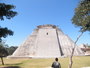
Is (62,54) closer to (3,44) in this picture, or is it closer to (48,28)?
(48,28)

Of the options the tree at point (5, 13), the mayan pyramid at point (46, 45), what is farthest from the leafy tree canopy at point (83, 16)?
the mayan pyramid at point (46, 45)

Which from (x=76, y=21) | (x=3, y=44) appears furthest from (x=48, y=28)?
(x=76, y=21)

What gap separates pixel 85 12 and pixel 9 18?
13.6 m

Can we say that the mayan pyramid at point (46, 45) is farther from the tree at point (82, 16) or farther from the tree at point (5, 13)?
the tree at point (5, 13)

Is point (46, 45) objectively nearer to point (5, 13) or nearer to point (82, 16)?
point (82, 16)

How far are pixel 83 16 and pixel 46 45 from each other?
38.4 meters

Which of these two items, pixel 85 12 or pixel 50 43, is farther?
pixel 50 43

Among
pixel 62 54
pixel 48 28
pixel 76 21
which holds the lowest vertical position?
pixel 62 54

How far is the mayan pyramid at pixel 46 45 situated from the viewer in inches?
2549

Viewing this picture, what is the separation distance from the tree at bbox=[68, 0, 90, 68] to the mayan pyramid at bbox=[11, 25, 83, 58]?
33935 millimetres

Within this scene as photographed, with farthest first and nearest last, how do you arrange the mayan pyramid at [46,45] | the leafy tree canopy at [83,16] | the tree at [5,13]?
the mayan pyramid at [46,45] → the leafy tree canopy at [83,16] → the tree at [5,13]

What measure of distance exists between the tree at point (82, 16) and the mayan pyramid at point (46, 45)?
33.9m

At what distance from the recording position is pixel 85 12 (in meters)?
27.5

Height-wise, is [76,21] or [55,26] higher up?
[55,26]
